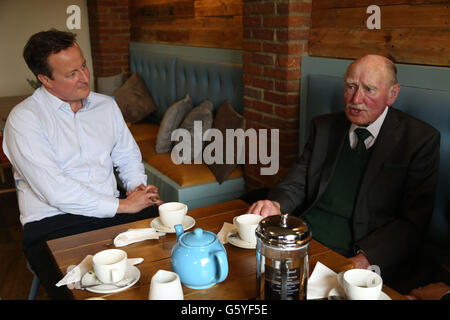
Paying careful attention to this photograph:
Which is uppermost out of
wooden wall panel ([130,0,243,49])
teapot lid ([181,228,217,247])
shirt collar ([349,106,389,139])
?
wooden wall panel ([130,0,243,49])

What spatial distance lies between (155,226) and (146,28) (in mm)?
3920

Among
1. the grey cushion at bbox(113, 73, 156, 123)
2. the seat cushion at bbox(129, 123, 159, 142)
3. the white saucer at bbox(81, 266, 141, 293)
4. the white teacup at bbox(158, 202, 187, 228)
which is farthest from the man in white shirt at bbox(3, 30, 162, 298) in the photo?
the grey cushion at bbox(113, 73, 156, 123)

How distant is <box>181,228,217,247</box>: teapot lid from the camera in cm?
111

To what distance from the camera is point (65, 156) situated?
2049 mm

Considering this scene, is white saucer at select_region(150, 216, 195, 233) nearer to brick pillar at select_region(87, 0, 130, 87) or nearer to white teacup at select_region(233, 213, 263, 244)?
white teacup at select_region(233, 213, 263, 244)

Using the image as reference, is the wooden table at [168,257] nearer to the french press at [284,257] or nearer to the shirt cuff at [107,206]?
the french press at [284,257]

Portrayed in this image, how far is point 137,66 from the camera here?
5.17 meters

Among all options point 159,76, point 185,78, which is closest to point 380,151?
point 185,78

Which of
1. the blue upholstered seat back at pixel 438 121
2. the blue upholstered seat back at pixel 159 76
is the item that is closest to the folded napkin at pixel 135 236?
the blue upholstered seat back at pixel 438 121

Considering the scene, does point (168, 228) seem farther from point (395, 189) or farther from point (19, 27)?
point (19, 27)

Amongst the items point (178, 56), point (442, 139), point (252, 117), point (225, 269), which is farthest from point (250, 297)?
point (178, 56)

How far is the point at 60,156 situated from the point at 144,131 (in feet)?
7.41

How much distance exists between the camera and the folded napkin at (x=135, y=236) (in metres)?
1.41

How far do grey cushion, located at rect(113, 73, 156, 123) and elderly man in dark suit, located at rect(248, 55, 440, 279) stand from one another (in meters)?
2.76
